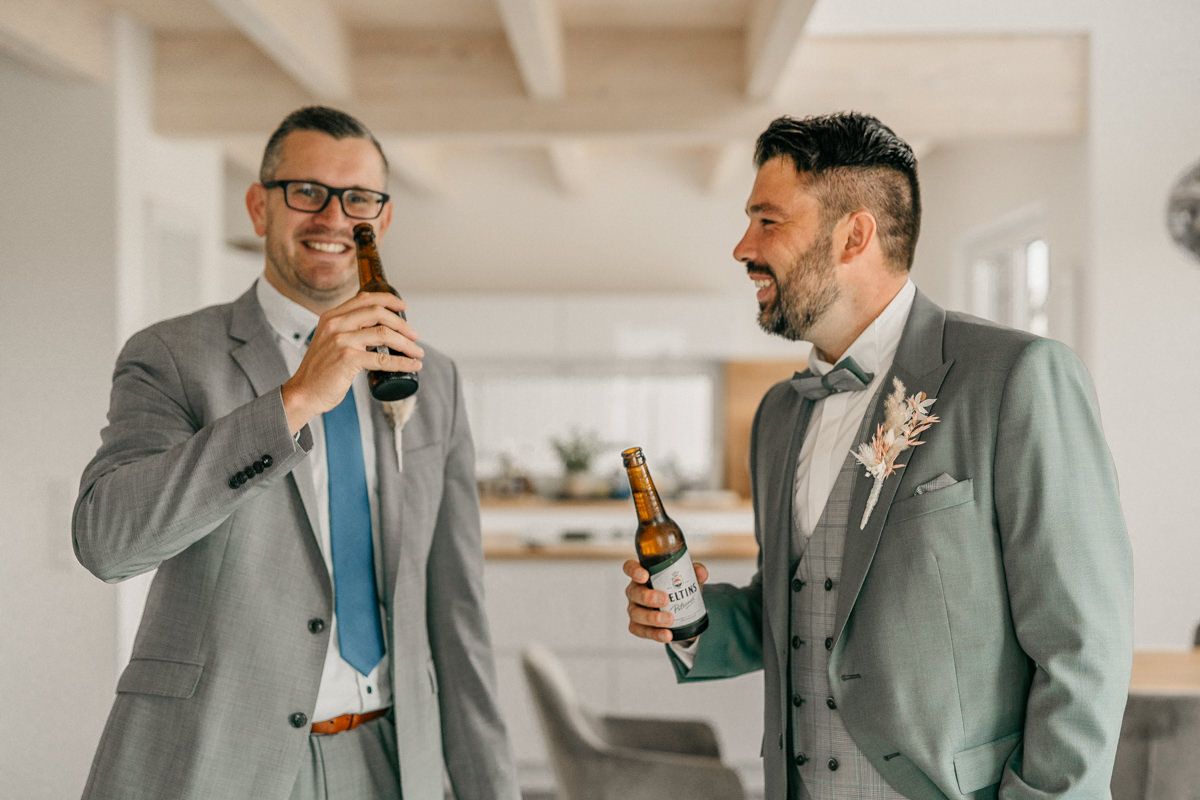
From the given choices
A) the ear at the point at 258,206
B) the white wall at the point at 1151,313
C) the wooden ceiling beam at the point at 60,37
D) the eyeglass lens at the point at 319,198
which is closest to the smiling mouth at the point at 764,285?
the eyeglass lens at the point at 319,198

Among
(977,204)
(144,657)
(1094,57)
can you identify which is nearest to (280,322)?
(144,657)

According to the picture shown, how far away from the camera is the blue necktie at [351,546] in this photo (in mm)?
1424

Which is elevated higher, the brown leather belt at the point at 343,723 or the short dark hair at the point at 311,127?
the short dark hair at the point at 311,127

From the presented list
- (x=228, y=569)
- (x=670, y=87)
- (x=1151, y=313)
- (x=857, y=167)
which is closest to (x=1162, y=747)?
(x=857, y=167)

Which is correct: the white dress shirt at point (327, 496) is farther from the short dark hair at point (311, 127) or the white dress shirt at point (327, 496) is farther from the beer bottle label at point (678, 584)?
the beer bottle label at point (678, 584)

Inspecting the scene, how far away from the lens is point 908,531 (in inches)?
49.2

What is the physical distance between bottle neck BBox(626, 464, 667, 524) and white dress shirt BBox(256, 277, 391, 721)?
397mm

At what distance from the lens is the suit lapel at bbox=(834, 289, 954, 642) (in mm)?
1271

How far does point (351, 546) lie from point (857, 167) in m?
0.93

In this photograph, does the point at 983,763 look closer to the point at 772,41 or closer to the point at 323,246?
the point at 323,246

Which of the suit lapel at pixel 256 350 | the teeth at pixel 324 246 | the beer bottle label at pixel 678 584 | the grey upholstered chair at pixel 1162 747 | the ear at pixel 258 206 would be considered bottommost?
the grey upholstered chair at pixel 1162 747

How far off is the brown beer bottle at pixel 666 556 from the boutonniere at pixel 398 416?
1.15 ft

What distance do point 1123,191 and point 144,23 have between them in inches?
154

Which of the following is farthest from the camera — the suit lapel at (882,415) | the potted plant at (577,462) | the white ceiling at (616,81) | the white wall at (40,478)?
the potted plant at (577,462)
